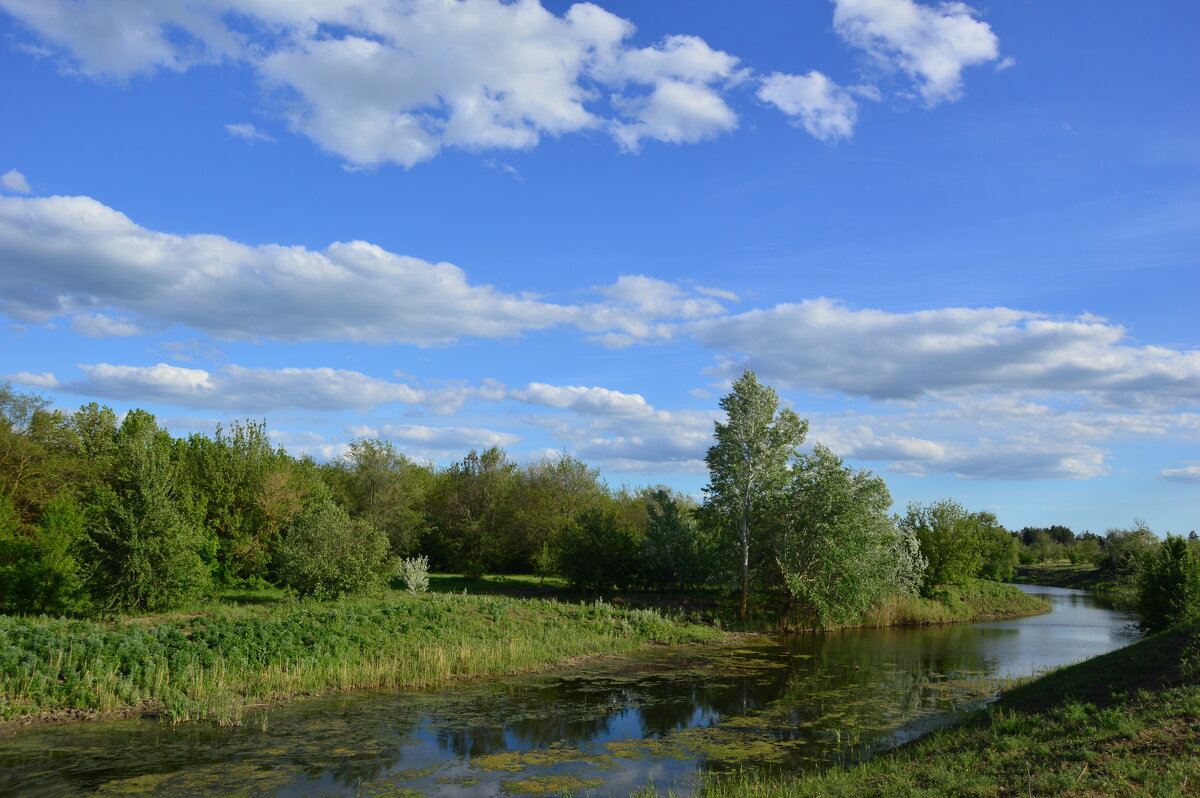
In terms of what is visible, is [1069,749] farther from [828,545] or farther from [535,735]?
[828,545]

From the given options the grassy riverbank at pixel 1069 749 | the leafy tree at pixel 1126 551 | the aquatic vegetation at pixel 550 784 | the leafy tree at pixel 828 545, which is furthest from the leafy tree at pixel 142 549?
the leafy tree at pixel 1126 551

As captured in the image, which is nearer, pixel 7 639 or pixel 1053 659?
pixel 7 639

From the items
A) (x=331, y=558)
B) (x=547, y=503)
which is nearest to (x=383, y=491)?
(x=547, y=503)

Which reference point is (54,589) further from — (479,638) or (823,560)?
(823,560)

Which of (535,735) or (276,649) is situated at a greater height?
(276,649)

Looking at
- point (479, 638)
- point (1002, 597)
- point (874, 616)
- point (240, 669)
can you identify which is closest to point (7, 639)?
point (240, 669)

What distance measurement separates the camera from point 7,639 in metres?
17.3

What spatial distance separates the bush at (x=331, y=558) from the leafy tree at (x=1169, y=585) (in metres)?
32.4

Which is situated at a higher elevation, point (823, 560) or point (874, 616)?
point (823, 560)

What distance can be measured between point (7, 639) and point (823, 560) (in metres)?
30.6

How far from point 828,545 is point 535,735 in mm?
21871

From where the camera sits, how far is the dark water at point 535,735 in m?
13.0

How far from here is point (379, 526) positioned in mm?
51438

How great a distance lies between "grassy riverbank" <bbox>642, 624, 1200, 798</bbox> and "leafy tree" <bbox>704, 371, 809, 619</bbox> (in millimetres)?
21498
